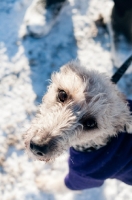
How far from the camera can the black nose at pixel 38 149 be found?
1.86 metres

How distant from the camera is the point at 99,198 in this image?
2.78 meters

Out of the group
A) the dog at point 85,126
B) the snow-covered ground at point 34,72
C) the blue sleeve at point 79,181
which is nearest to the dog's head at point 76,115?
the dog at point 85,126

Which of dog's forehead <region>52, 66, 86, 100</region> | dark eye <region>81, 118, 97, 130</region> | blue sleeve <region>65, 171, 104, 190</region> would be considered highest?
dog's forehead <region>52, 66, 86, 100</region>

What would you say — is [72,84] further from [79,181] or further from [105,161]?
[79,181]

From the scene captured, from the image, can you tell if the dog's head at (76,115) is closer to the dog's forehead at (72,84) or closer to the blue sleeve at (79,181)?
the dog's forehead at (72,84)

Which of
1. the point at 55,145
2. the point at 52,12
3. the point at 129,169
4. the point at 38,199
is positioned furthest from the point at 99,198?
the point at 52,12

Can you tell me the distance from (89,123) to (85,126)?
0.10 feet

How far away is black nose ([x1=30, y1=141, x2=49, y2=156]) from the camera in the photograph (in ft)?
6.11

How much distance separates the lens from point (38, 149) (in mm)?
1869

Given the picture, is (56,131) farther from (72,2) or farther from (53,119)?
(72,2)

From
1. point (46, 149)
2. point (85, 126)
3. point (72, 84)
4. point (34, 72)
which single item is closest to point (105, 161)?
point (85, 126)

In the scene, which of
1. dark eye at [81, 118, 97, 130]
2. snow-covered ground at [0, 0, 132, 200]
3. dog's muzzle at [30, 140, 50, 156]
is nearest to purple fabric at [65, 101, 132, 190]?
dark eye at [81, 118, 97, 130]

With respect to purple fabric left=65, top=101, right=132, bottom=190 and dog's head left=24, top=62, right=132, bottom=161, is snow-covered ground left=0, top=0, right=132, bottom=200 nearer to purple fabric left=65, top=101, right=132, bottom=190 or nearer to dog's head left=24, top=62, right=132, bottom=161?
purple fabric left=65, top=101, right=132, bottom=190

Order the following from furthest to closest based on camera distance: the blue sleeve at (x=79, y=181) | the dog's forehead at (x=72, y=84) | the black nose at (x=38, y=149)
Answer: the blue sleeve at (x=79, y=181) → the dog's forehead at (x=72, y=84) → the black nose at (x=38, y=149)
